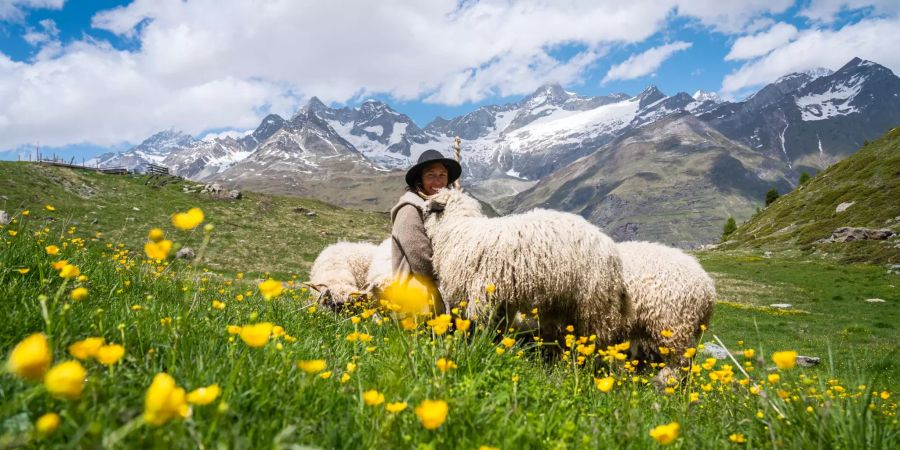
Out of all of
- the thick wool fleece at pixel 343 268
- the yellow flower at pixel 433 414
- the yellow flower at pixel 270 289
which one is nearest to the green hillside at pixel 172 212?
the thick wool fleece at pixel 343 268

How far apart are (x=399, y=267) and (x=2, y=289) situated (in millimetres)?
4356

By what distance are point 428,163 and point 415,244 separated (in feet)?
4.89

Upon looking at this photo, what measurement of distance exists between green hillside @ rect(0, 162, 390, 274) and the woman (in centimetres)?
2045

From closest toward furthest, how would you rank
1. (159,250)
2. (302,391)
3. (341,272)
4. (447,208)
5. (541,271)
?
(159,250) < (302,391) < (541,271) < (447,208) < (341,272)

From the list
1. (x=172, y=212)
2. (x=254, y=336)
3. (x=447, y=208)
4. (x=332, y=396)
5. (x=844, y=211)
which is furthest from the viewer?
(x=844, y=211)

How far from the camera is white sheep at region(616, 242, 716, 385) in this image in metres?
7.09

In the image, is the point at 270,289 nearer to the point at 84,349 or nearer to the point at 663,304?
the point at 84,349

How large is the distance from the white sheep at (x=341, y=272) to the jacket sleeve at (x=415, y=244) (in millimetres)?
2165

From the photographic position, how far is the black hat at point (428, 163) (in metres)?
7.62

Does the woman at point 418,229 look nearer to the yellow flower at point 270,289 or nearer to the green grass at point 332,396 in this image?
the green grass at point 332,396

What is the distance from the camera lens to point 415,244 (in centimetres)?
679

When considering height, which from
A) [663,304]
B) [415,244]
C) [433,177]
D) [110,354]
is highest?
[433,177]

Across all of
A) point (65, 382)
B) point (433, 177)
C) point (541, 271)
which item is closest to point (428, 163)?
point (433, 177)

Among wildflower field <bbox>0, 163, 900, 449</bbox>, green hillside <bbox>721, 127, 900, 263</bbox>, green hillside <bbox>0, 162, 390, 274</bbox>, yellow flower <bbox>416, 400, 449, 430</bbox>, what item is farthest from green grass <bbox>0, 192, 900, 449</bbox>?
green hillside <bbox>721, 127, 900, 263</bbox>
